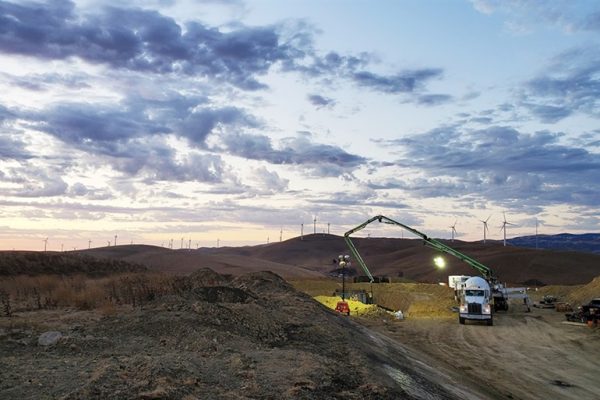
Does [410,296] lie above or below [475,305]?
below

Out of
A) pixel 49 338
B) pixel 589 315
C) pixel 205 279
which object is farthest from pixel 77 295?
pixel 589 315

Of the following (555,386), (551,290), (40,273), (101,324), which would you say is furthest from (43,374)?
(551,290)

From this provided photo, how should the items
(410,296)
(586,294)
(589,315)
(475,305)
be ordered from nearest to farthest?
(589,315)
(475,305)
(586,294)
(410,296)

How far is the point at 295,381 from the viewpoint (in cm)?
1248

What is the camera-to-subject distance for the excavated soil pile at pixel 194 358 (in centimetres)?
1118

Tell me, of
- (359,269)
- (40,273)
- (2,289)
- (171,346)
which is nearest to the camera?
(171,346)

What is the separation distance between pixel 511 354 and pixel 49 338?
78.5ft

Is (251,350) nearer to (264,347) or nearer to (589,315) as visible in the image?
(264,347)

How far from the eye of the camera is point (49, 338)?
15422 mm

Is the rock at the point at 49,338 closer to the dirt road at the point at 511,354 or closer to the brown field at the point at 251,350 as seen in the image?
the brown field at the point at 251,350

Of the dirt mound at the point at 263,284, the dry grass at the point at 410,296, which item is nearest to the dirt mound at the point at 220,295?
the dirt mound at the point at 263,284

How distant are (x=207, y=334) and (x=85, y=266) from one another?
4915cm

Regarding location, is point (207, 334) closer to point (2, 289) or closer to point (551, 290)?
point (2, 289)

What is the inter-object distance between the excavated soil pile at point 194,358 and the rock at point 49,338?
0.05 metres
